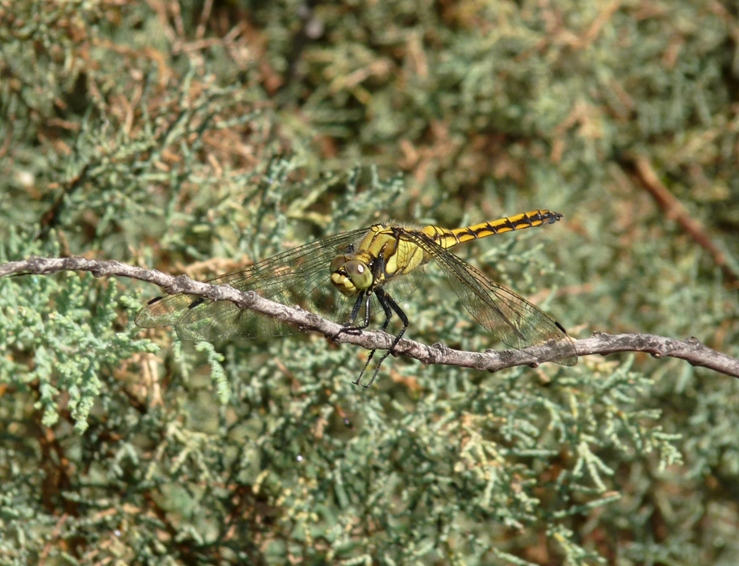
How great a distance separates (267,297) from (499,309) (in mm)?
A: 605

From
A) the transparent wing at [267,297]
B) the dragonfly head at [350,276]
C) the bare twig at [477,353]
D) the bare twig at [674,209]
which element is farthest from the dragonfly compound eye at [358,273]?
the bare twig at [674,209]

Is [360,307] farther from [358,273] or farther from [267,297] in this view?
[267,297]

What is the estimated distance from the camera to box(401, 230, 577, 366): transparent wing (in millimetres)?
1779

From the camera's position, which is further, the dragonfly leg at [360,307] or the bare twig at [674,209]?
the bare twig at [674,209]

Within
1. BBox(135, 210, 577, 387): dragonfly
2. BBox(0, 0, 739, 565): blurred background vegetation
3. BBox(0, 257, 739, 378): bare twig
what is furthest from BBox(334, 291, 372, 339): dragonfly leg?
BBox(0, 257, 739, 378): bare twig

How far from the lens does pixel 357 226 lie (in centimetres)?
245

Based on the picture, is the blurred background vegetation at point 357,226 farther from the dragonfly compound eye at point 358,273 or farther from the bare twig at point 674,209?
the dragonfly compound eye at point 358,273

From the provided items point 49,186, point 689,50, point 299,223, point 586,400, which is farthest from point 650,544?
point 49,186

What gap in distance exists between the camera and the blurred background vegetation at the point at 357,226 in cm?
208

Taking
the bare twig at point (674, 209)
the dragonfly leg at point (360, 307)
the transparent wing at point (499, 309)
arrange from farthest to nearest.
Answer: the bare twig at point (674, 209), the dragonfly leg at point (360, 307), the transparent wing at point (499, 309)

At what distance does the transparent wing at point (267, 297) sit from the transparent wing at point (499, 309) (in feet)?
0.81

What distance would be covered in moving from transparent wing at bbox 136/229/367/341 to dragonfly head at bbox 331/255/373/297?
106mm

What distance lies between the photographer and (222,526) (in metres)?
2.13

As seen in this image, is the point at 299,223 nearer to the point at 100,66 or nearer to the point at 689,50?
the point at 100,66
